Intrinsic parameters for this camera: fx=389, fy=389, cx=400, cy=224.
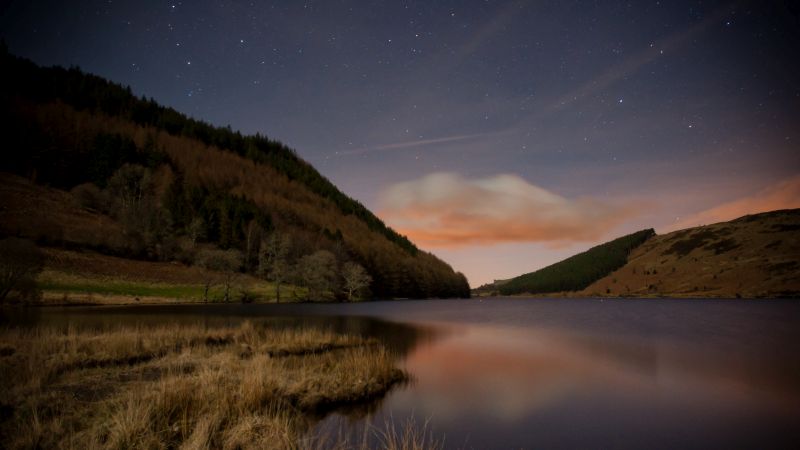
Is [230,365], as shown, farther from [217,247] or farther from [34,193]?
[34,193]

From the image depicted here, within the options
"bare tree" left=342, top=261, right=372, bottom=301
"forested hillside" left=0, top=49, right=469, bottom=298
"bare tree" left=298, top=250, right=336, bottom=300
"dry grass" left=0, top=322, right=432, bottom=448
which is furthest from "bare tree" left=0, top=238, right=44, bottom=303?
"bare tree" left=342, top=261, right=372, bottom=301

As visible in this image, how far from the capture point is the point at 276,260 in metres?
101

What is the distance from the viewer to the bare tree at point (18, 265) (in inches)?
1617

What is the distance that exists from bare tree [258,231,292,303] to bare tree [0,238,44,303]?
5170cm

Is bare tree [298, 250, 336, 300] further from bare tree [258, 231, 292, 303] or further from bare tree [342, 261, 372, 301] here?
bare tree [342, 261, 372, 301]

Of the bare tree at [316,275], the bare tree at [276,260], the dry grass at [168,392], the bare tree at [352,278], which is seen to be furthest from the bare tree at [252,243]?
the dry grass at [168,392]

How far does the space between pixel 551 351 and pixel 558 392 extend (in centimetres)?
1366

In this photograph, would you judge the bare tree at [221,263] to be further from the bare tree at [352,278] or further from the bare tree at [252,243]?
the bare tree at [352,278]

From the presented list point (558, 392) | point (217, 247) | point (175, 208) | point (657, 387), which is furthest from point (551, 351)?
point (175, 208)

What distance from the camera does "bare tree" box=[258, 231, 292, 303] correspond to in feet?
322

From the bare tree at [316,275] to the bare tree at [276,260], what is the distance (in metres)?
4.83

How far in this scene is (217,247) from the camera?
114 m

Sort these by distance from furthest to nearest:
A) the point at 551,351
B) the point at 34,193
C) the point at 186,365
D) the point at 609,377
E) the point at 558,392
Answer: the point at 34,193 → the point at 551,351 → the point at 609,377 → the point at 558,392 → the point at 186,365

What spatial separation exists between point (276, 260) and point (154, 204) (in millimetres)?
39495
